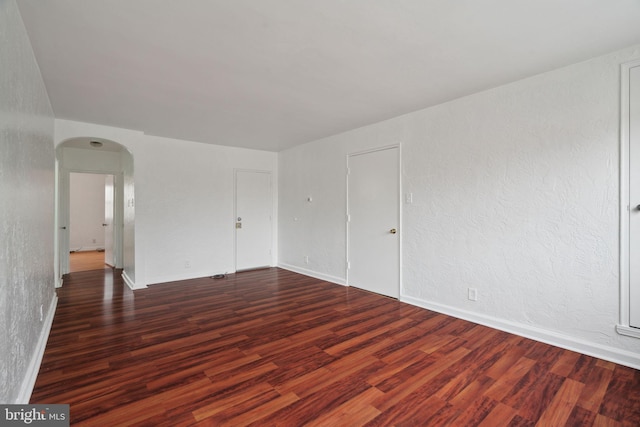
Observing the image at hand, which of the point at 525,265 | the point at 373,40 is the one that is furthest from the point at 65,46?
the point at 525,265

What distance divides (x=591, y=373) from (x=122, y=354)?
3.79m

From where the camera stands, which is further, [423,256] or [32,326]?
[423,256]

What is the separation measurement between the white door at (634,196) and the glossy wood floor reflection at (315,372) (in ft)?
1.82

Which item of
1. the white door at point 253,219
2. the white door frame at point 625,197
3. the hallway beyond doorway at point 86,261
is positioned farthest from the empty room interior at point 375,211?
the hallway beyond doorway at point 86,261

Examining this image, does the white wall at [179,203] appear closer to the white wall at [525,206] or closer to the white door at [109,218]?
the white door at [109,218]

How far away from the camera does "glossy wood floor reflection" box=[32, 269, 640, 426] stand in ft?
5.95

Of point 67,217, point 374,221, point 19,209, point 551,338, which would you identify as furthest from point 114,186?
point 551,338

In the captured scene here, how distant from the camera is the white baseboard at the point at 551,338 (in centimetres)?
238

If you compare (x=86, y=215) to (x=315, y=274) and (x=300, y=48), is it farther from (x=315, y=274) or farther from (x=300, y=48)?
(x=300, y=48)

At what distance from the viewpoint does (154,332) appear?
303 cm

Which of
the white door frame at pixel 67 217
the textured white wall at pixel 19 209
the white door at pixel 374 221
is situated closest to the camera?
the textured white wall at pixel 19 209

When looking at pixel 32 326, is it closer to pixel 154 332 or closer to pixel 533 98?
pixel 154 332

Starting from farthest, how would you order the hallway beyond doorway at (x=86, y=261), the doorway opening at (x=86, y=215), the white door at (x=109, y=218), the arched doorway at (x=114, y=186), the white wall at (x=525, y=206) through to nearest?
the doorway opening at (x=86, y=215) < the white door at (x=109, y=218) < the hallway beyond doorway at (x=86, y=261) < the arched doorway at (x=114, y=186) < the white wall at (x=525, y=206)

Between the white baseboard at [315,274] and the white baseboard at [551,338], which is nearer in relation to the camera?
the white baseboard at [551,338]
